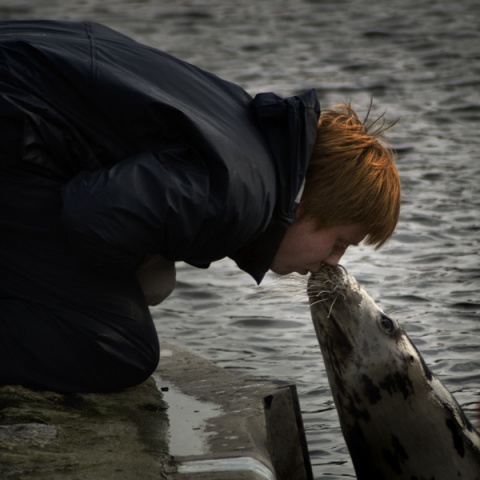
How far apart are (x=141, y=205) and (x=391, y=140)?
586cm

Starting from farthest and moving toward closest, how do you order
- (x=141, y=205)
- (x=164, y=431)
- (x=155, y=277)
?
1. (x=155, y=277)
2. (x=164, y=431)
3. (x=141, y=205)

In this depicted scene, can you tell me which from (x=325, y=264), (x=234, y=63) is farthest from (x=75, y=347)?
(x=234, y=63)

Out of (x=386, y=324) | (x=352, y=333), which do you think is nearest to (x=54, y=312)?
(x=352, y=333)

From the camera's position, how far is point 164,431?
14.2 feet

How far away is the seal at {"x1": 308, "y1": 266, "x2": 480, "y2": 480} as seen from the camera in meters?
4.71

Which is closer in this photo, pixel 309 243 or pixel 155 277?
pixel 309 243

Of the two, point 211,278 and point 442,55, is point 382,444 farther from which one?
point 442,55

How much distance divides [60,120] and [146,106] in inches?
11.1

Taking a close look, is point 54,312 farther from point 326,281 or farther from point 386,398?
point 386,398

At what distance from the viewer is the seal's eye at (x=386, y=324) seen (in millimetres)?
4773

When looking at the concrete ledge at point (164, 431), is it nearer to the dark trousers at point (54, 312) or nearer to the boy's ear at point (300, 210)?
the dark trousers at point (54, 312)

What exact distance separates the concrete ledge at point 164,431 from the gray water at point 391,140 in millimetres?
374

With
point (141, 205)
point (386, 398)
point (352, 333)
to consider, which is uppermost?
point (141, 205)

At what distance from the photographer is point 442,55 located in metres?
11.9
